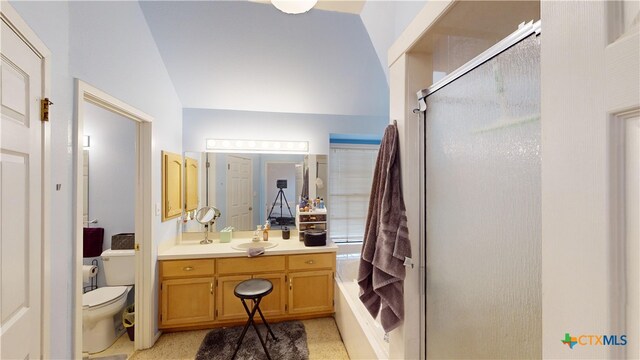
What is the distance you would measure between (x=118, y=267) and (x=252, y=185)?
4.98 feet

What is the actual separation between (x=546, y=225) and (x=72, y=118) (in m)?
1.97

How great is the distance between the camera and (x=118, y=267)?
2535mm

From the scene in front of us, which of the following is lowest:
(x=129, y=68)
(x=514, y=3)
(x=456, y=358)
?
(x=456, y=358)

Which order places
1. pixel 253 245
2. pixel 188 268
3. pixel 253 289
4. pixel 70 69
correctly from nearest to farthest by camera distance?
pixel 70 69
pixel 253 289
pixel 188 268
pixel 253 245

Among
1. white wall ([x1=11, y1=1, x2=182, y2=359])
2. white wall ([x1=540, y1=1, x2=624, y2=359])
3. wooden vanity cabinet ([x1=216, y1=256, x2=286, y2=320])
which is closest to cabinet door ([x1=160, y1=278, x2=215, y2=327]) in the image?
wooden vanity cabinet ([x1=216, y1=256, x2=286, y2=320])

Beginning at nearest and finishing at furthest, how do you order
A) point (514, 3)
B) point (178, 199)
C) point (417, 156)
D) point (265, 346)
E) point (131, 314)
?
point (514, 3) → point (417, 156) → point (265, 346) → point (131, 314) → point (178, 199)

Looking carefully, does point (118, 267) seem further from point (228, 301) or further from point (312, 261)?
point (312, 261)

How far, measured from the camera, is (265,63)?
2.47 metres

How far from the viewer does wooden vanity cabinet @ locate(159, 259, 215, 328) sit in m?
2.33

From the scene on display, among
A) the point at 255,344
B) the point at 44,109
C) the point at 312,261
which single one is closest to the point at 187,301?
the point at 255,344

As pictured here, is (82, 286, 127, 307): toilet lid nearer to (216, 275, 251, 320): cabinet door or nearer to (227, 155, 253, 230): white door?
(216, 275, 251, 320): cabinet door

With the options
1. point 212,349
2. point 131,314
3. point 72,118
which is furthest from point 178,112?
point 212,349

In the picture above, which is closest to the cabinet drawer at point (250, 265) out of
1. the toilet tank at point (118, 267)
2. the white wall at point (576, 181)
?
the toilet tank at point (118, 267)

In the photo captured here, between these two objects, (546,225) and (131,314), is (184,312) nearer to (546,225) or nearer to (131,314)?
(131,314)
